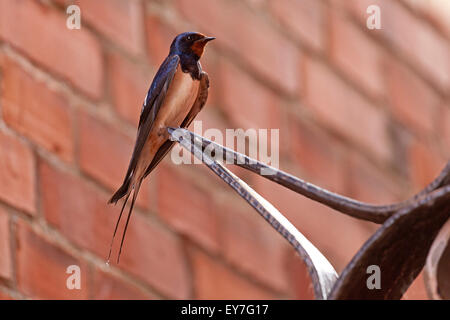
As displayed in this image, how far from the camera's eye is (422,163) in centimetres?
414

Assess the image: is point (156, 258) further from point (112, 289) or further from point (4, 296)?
point (4, 296)

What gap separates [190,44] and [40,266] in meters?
0.81

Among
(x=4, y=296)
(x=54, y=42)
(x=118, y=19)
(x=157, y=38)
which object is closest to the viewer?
(x=4, y=296)

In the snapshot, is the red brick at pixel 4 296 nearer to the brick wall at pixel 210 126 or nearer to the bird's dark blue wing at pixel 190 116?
the brick wall at pixel 210 126

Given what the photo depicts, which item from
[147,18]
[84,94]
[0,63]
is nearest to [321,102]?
[147,18]

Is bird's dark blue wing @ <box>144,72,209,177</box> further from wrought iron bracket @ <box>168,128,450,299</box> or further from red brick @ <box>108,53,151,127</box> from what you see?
red brick @ <box>108,53,151,127</box>

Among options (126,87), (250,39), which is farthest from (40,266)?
(250,39)

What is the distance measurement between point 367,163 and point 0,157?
1951 mm

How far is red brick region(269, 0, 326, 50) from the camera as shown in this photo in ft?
11.8

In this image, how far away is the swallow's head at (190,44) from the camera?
1.38 meters

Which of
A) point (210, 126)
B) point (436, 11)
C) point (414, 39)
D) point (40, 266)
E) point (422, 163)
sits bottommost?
point (40, 266)

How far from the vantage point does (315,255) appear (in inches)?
42.8

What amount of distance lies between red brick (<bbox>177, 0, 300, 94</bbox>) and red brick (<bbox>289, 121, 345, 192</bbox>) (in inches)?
5.7

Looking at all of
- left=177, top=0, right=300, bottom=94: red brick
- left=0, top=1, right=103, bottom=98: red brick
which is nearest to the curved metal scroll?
left=0, top=1, right=103, bottom=98: red brick
